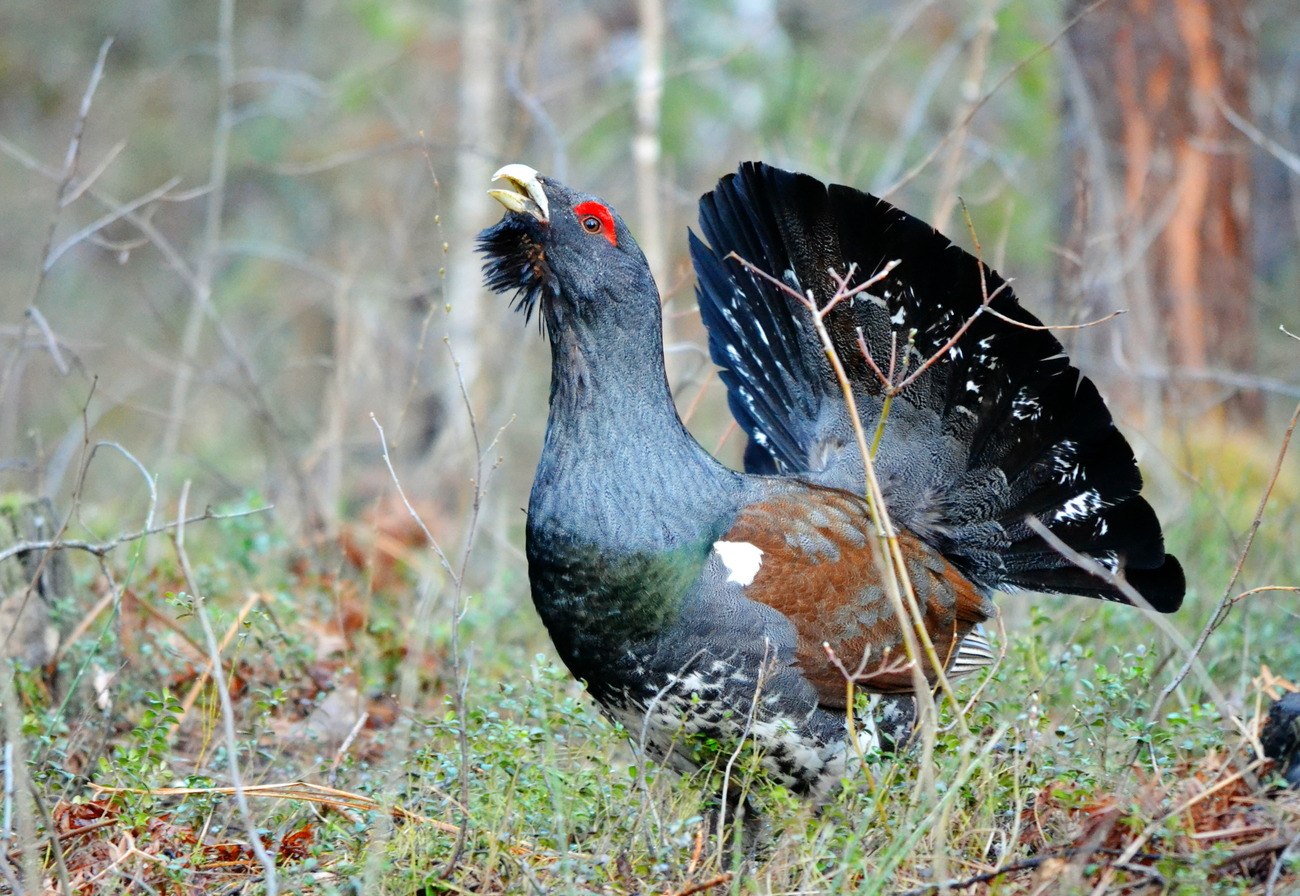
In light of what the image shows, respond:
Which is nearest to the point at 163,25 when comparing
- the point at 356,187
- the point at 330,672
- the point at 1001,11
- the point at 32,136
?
the point at 32,136

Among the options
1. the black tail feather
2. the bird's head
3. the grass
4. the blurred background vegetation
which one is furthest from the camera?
the blurred background vegetation

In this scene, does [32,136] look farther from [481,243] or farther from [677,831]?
[677,831]

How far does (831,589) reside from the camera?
362 centimetres

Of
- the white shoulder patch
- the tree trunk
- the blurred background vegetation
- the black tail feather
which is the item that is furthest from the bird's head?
the tree trunk

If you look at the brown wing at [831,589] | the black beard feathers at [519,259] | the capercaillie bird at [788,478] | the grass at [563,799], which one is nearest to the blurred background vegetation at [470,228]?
the black beard feathers at [519,259]

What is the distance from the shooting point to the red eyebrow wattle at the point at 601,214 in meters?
3.65

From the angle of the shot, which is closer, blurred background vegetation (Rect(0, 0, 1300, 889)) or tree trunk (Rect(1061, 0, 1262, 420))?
blurred background vegetation (Rect(0, 0, 1300, 889))

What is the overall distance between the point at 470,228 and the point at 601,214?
212 inches

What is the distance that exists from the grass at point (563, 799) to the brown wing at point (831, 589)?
0.25m

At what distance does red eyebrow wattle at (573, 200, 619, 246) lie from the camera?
144 inches

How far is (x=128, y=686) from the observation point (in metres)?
4.07

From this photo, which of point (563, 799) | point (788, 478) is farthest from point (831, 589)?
point (563, 799)

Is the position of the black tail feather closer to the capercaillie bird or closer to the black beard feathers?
the capercaillie bird

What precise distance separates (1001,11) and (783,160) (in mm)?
3006
